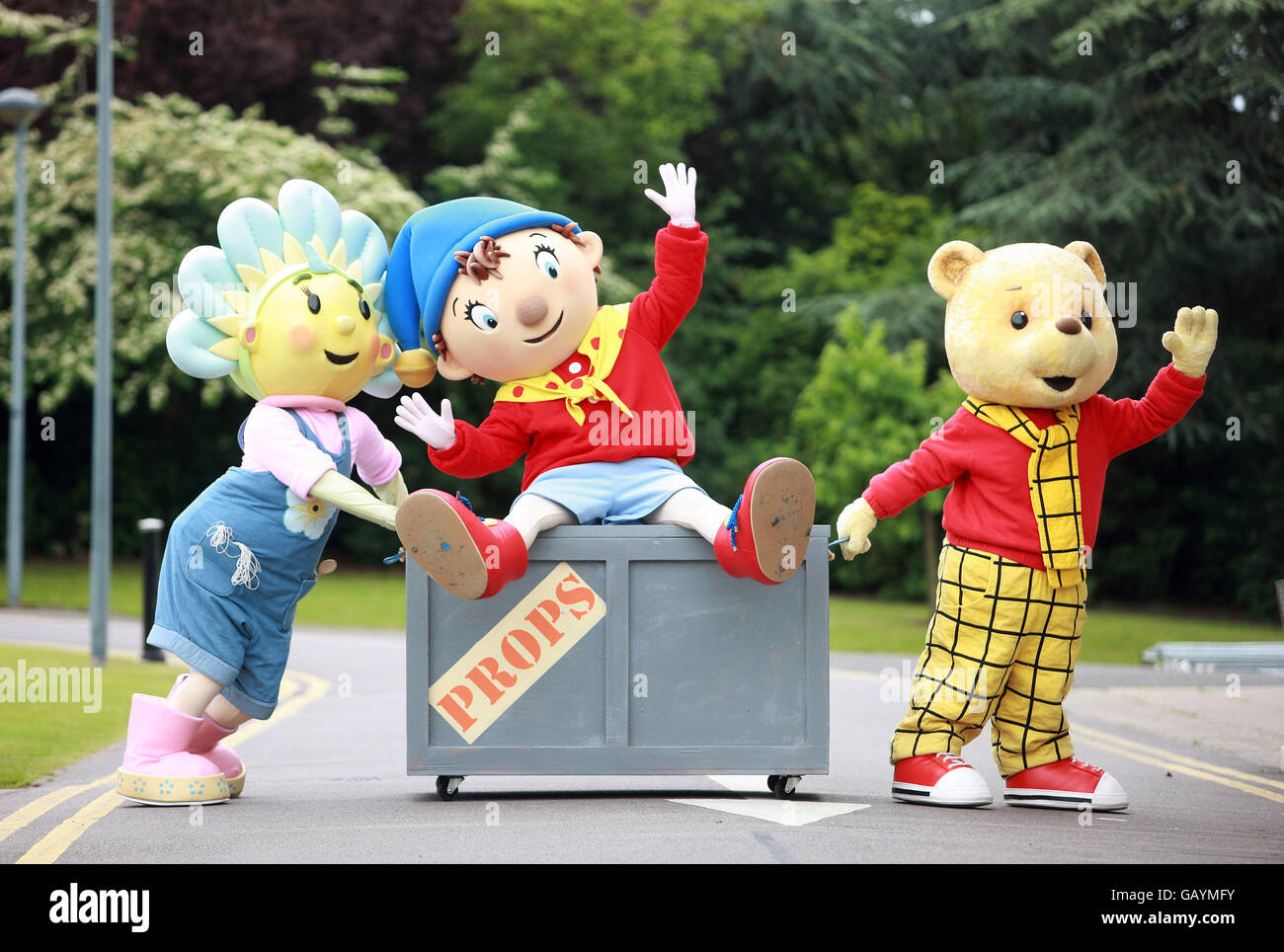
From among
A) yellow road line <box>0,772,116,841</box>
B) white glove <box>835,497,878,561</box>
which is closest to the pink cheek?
yellow road line <box>0,772,116,841</box>

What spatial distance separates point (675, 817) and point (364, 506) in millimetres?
1680

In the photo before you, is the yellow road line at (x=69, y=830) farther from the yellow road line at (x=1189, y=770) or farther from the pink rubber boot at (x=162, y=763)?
the yellow road line at (x=1189, y=770)

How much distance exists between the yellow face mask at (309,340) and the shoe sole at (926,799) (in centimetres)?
278

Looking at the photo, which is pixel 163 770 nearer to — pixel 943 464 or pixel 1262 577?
pixel 943 464

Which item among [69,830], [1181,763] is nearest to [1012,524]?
[1181,763]

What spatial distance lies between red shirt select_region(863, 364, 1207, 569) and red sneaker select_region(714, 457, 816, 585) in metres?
0.52

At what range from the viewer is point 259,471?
237 inches

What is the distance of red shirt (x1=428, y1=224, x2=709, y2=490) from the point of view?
612cm

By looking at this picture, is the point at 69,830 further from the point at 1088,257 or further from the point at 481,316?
the point at 1088,257

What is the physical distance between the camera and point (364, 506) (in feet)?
19.1

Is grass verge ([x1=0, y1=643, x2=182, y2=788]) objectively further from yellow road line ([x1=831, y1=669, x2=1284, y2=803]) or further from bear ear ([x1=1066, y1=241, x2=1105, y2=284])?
yellow road line ([x1=831, y1=669, x2=1284, y2=803])

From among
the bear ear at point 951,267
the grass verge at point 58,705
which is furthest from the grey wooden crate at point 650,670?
the grass verge at point 58,705

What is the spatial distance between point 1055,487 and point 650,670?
1.76 metres

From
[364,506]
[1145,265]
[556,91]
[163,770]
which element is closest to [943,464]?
[364,506]
